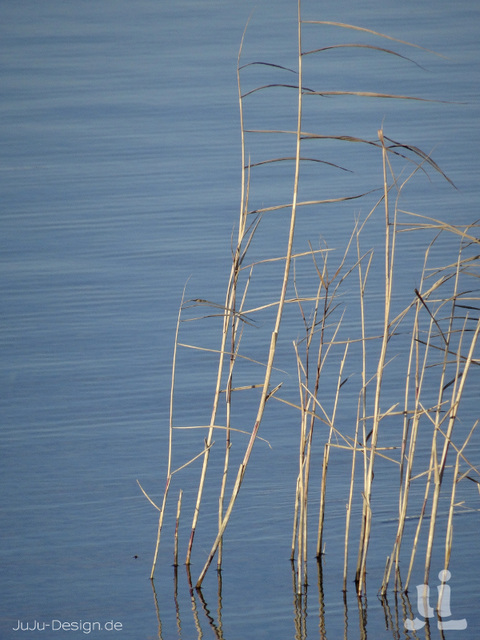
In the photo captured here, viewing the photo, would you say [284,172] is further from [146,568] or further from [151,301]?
[146,568]

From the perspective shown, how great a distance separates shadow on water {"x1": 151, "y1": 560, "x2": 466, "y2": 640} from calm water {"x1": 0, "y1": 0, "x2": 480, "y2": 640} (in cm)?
1

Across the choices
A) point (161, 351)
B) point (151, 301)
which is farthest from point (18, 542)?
point (151, 301)

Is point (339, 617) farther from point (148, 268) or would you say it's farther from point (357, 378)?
point (148, 268)

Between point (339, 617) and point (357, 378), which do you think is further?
point (357, 378)

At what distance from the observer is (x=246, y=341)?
747cm

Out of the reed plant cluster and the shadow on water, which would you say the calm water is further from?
the reed plant cluster

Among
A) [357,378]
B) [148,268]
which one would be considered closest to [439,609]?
[357,378]

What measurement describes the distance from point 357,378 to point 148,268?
3073mm

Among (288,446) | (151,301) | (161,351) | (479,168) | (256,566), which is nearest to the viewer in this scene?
(256,566)

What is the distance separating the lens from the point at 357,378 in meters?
6.70

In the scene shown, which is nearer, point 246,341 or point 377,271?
point 246,341

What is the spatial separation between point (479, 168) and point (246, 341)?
4.96 m

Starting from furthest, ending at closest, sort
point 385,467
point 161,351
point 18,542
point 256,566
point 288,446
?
point 161,351, point 288,446, point 385,467, point 18,542, point 256,566

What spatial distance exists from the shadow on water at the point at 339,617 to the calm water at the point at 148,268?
0.04 ft
